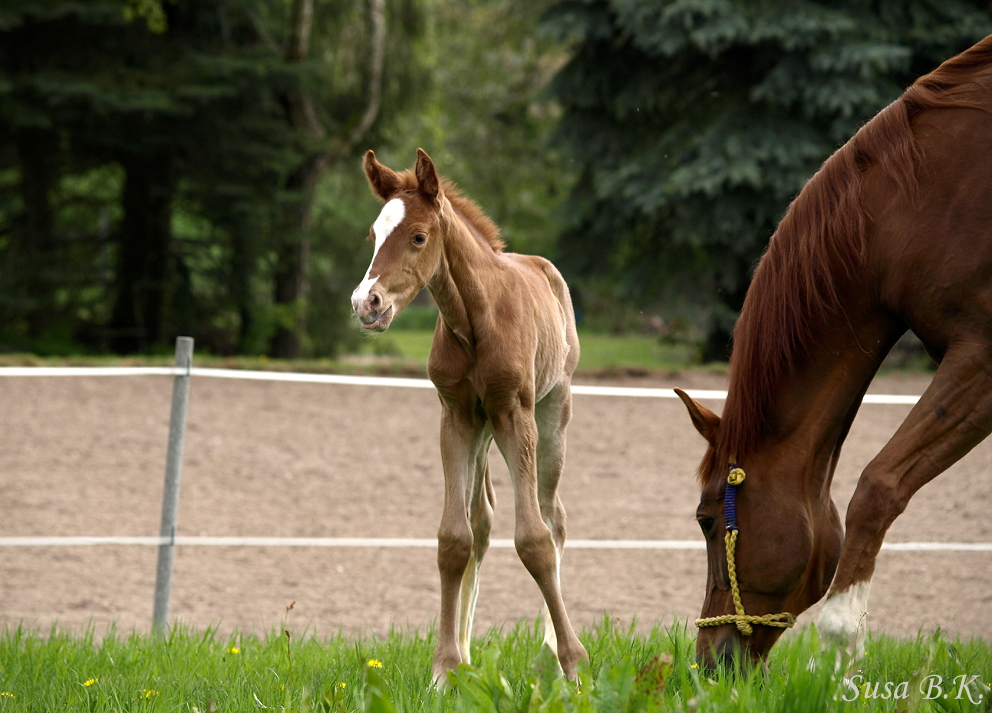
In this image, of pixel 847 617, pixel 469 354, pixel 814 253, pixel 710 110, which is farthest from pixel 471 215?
pixel 710 110

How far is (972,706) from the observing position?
2629 millimetres

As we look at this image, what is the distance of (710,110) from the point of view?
42.8ft

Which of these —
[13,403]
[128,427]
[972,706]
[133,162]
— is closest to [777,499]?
[972,706]

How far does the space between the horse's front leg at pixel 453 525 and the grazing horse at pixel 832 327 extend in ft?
2.41

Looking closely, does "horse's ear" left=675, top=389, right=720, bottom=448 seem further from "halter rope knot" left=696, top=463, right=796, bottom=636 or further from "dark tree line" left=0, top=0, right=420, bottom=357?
"dark tree line" left=0, top=0, right=420, bottom=357

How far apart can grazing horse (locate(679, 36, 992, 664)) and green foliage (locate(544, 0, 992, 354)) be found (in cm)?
897

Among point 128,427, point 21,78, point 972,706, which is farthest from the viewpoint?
point 21,78

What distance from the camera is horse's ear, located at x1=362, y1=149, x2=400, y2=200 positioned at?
2.52 m

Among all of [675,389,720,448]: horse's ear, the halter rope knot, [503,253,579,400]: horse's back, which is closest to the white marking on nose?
[503,253,579,400]: horse's back

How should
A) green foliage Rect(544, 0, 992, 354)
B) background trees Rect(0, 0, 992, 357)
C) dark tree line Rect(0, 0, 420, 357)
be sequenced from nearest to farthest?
1. green foliage Rect(544, 0, 992, 354)
2. background trees Rect(0, 0, 992, 357)
3. dark tree line Rect(0, 0, 420, 357)

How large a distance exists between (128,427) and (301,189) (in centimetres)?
582

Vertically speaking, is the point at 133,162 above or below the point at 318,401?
above

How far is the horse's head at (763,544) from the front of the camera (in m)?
2.82

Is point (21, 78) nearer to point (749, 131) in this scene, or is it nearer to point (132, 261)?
point (132, 261)
